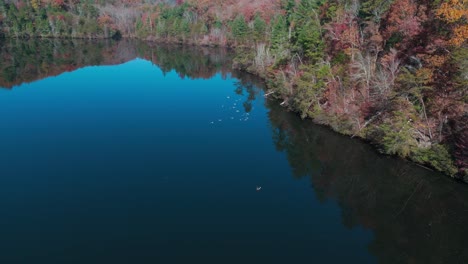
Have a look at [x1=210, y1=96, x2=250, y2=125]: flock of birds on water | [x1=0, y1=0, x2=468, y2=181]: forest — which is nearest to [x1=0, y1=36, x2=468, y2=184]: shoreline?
[x1=0, y1=0, x2=468, y2=181]: forest

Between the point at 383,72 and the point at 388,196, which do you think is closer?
the point at 388,196

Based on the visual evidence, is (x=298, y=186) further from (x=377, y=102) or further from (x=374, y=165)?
(x=377, y=102)

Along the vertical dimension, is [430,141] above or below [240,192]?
above

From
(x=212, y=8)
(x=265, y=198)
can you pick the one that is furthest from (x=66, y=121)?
(x=212, y=8)

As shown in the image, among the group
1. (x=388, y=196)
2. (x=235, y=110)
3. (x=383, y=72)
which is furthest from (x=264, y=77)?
(x=388, y=196)

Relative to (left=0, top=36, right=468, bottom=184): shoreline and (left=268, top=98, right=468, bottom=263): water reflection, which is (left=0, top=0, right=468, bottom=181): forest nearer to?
(left=0, top=36, right=468, bottom=184): shoreline

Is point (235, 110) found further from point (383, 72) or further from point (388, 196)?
point (388, 196)

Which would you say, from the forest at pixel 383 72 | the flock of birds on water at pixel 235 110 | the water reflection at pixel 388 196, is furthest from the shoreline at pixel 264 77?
the flock of birds on water at pixel 235 110

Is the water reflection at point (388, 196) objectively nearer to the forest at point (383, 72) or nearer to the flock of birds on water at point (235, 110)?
the forest at point (383, 72)
